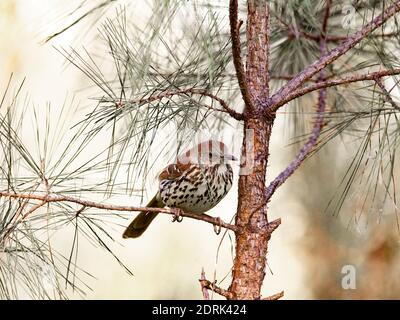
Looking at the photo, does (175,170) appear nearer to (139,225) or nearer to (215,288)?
(139,225)

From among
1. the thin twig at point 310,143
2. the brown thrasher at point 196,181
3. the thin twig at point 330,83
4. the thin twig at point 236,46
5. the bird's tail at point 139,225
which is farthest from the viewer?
the bird's tail at point 139,225

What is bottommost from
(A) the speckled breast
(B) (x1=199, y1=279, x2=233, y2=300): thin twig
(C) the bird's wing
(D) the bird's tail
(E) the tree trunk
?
(B) (x1=199, y1=279, x2=233, y2=300): thin twig

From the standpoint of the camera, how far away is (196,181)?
110 inches

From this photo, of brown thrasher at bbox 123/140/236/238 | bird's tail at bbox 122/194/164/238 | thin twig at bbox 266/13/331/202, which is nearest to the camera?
thin twig at bbox 266/13/331/202

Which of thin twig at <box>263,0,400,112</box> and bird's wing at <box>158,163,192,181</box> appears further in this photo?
bird's wing at <box>158,163,192,181</box>

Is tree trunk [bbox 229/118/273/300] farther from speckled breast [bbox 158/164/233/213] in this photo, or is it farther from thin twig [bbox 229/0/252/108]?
speckled breast [bbox 158/164/233/213]

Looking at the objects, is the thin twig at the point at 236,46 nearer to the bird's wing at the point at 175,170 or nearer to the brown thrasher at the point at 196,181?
the brown thrasher at the point at 196,181

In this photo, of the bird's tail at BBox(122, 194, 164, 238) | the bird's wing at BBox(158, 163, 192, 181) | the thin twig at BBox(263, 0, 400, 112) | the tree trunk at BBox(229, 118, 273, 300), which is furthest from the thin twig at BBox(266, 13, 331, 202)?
the bird's tail at BBox(122, 194, 164, 238)

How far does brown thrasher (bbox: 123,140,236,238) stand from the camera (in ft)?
9.05

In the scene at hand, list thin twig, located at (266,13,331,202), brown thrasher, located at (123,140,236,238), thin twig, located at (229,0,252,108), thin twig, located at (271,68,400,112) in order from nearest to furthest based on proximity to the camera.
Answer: thin twig, located at (229,0,252,108) < thin twig, located at (271,68,400,112) < thin twig, located at (266,13,331,202) < brown thrasher, located at (123,140,236,238)

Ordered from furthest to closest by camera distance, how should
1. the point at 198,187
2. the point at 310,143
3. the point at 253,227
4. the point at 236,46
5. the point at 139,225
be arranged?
1. the point at 139,225
2. the point at 198,187
3. the point at 310,143
4. the point at 253,227
5. the point at 236,46

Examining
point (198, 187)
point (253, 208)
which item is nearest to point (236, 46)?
point (253, 208)

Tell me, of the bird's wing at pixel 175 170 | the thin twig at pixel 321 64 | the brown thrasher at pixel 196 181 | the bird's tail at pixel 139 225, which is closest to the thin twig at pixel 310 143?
the thin twig at pixel 321 64

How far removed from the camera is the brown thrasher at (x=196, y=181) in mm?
2758
